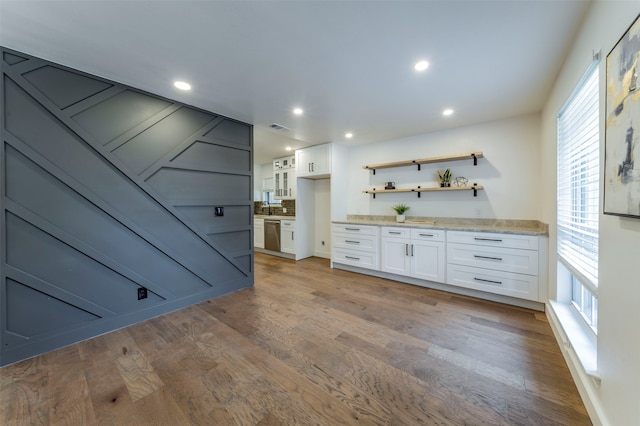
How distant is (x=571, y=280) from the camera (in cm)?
217

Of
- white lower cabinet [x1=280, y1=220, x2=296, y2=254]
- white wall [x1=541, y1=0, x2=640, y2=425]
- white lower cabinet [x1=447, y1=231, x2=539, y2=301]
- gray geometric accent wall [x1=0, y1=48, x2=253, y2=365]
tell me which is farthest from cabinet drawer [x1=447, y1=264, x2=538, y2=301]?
gray geometric accent wall [x1=0, y1=48, x2=253, y2=365]

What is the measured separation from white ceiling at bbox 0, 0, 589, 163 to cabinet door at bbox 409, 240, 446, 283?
1824mm

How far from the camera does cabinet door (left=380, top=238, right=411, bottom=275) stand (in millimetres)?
3510

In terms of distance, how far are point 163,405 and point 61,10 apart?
8.12 feet

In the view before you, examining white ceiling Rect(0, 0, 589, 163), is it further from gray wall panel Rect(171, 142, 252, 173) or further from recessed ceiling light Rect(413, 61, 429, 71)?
gray wall panel Rect(171, 142, 252, 173)

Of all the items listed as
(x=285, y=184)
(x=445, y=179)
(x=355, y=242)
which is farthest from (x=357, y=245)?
(x=285, y=184)

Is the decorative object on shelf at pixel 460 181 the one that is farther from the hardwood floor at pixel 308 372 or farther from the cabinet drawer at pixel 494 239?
the hardwood floor at pixel 308 372

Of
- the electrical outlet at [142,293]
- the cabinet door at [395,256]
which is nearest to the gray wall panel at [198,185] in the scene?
the electrical outlet at [142,293]

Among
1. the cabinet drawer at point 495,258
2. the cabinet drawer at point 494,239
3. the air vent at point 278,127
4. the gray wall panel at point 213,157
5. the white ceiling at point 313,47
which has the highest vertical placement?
the air vent at point 278,127

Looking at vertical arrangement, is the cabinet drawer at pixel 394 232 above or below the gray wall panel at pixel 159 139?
below

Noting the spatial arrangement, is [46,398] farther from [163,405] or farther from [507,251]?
[507,251]

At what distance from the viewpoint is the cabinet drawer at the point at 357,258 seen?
384cm

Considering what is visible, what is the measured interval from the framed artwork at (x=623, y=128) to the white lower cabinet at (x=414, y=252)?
2152mm

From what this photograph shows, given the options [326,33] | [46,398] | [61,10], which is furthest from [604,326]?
[61,10]
